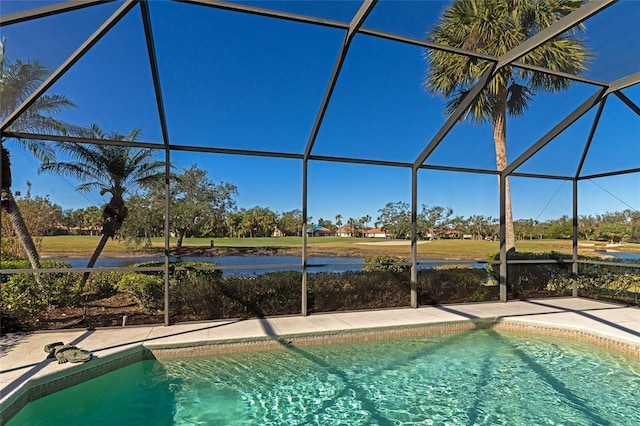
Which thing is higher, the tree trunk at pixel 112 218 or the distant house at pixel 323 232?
the tree trunk at pixel 112 218

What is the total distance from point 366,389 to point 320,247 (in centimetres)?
464

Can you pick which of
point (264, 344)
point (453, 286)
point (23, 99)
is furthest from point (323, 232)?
point (23, 99)

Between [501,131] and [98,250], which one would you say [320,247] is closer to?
[98,250]

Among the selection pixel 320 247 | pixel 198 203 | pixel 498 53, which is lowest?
pixel 320 247

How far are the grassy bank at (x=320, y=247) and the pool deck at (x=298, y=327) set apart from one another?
63.6 inches

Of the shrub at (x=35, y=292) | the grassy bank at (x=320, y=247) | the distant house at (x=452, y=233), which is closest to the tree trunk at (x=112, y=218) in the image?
the grassy bank at (x=320, y=247)

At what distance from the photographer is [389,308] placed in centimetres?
643

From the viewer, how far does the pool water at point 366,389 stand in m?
3.20

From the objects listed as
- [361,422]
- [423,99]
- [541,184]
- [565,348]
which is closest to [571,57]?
[423,99]

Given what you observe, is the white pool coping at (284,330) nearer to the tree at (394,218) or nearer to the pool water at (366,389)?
the pool water at (366,389)

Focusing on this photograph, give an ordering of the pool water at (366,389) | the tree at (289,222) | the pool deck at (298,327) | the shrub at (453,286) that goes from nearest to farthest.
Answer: the pool water at (366,389), the pool deck at (298,327), the shrub at (453,286), the tree at (289,222)

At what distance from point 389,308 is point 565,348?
2.66 meters

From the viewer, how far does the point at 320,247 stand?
8242 millimetres

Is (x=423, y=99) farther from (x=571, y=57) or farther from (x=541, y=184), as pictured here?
(x=541, y=184)
